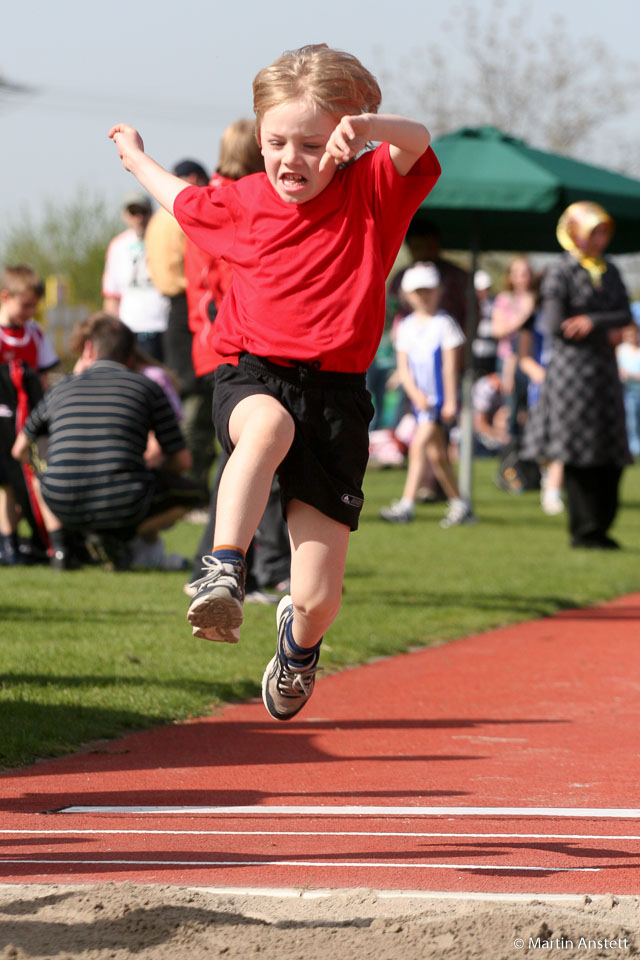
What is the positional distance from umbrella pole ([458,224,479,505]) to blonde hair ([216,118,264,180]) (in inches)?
268

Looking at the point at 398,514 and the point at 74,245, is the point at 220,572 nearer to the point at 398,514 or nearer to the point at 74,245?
the point at 398,514

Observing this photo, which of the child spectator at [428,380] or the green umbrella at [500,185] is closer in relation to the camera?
the green umbrella at [500,185]

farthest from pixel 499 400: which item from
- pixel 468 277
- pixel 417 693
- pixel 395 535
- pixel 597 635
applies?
pixel 417 693

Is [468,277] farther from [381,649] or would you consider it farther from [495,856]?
[495,856]

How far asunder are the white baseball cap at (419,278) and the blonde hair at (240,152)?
614cm

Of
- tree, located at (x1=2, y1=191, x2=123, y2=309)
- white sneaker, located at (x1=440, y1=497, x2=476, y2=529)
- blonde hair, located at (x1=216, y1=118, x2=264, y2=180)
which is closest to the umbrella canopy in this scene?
white sneaker, located at (x1=440, y1=497, x2=476, y2=529)

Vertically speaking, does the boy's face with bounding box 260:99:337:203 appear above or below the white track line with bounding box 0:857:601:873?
above

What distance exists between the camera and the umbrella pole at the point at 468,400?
14.0 m

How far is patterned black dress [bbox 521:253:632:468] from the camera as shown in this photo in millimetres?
11242

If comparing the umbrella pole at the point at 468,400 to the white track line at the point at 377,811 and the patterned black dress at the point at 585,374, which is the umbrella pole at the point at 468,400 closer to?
the patterned black dress at the point at 585,374

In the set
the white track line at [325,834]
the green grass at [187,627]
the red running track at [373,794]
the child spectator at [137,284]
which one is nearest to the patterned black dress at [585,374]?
the green grass at [187,627]

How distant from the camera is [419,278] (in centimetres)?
1334

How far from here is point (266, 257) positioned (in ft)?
14.3

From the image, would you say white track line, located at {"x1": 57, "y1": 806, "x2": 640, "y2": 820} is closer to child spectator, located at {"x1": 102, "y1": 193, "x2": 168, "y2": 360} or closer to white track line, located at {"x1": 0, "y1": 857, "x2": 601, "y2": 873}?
white track line, located at {"x1": 0, "y1": 857, "x2": 601, "y2": 873}
